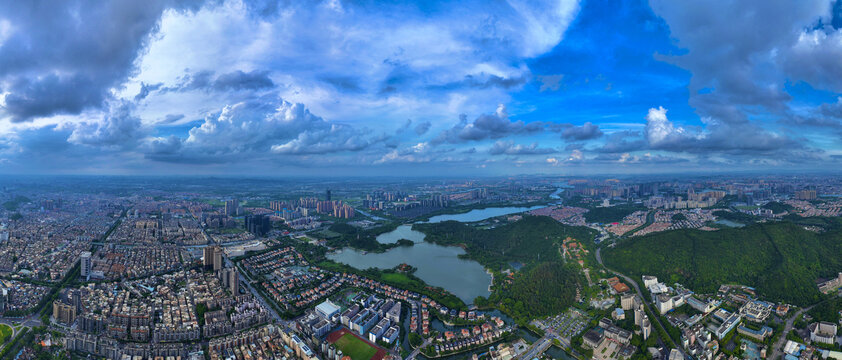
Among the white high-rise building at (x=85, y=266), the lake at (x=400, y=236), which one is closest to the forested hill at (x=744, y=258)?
the lake at (x=400, y=236)

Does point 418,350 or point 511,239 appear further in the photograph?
point 511,239

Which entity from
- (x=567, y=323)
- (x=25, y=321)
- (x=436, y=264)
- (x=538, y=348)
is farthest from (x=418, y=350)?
(x=25, y=321)

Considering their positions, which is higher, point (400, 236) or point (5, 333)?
point (400, 236)

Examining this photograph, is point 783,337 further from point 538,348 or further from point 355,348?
point 355,348

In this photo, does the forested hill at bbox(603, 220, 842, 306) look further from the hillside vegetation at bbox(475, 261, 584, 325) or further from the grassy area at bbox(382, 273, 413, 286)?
the grassy area at bbox(382, 273, 413, 286)

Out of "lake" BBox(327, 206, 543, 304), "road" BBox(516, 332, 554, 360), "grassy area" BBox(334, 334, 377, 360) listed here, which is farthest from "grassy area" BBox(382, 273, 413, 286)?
"road" BBox(516, 332, 554, 360)

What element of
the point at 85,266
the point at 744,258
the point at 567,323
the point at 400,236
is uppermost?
the point at 744,258
